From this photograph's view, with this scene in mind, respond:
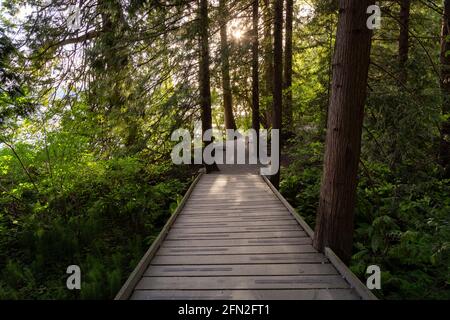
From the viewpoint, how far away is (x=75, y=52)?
10.2m

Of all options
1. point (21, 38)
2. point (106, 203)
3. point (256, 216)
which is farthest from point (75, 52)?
point (256, 216)

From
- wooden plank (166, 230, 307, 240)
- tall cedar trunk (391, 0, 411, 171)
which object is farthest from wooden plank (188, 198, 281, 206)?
tall cedar trunk (391, 0, 411, 171)

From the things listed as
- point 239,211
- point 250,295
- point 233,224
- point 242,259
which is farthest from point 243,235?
point 250,295

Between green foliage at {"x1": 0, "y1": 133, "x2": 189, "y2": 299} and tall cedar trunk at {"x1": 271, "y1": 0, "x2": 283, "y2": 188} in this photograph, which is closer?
green foliage at {"x1": 0, "y1": 133, "x2": 189, "y2": 299}

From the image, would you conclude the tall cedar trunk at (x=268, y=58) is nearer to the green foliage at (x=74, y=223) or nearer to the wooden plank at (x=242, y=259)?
the green foliage at (x=74, y=223)

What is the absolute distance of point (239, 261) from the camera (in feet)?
15.4

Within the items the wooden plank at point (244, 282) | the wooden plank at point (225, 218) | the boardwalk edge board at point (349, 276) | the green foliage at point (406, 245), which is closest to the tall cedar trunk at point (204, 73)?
the green foliage at point (406, 245)

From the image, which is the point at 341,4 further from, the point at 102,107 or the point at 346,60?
the point at 102,107

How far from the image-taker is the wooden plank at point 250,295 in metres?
3.76

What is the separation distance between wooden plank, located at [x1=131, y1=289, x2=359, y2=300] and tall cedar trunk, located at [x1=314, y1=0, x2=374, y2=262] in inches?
41.3

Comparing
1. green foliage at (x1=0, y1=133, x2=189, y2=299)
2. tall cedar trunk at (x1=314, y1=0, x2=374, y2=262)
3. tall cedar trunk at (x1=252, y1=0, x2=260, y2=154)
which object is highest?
tall cedar trunk at (x1=252, y1=0, x2=260, y2=154)

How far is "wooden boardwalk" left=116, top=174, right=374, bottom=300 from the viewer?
391 cm

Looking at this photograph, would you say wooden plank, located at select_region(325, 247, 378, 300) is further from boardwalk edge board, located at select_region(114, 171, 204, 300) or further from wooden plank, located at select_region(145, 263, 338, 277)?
boardwalk edge board, located at select_region(114, 171, 204, 300)

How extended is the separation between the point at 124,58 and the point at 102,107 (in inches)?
70.4
